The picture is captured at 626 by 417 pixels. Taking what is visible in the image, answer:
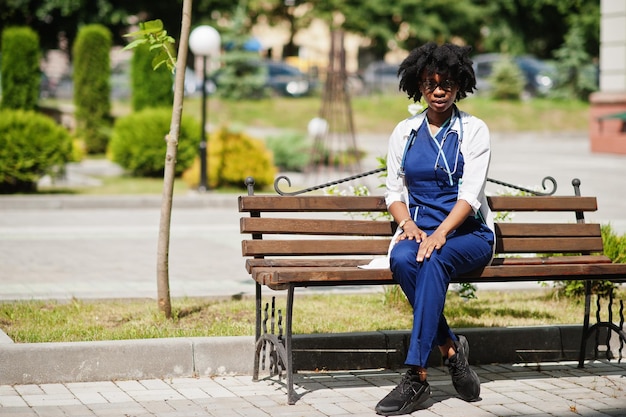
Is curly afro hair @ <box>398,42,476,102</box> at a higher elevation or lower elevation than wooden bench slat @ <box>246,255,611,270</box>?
higher

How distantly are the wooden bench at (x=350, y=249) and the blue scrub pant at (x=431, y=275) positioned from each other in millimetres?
125

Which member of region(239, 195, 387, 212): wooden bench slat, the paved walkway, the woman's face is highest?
the woman's face

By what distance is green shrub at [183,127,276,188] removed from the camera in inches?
675

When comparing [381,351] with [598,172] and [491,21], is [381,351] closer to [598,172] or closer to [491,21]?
[598,172]

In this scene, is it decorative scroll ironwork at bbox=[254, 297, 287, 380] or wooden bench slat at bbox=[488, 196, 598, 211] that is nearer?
decorative scroll ironwork at bbox=[254, 297, 287, 380]

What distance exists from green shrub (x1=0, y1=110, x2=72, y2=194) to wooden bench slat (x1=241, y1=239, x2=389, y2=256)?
10.7 meters

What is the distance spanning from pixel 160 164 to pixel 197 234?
741 centimetres

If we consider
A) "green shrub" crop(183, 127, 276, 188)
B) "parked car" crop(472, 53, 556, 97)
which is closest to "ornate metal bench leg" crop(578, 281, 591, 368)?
"green shrub" crop(183, 127, 276, 188)

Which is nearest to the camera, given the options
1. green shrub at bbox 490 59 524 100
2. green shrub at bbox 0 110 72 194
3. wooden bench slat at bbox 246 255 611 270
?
wooden bench slat at bbox 246 255 611 270

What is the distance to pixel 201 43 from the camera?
16859mm

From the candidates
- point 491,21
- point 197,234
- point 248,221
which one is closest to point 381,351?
point 248,221

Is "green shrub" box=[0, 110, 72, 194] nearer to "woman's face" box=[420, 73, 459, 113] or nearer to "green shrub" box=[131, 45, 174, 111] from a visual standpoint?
"green shrub" box=[131, 45, 174, 111]

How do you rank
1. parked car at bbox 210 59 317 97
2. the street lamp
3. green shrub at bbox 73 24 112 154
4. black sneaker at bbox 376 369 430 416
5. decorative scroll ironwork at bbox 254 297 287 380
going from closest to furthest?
black sneaker at bbox 376 369 430 416 → decorative scroll ironwork at bbox 254 297 287 380 → the street lamp → green shrub at bbox 73 24 112 154 → parked car at bbox 210 59 317 97

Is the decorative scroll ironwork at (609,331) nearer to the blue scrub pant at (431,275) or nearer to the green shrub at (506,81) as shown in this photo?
the blue scrub pant at (431,275)
